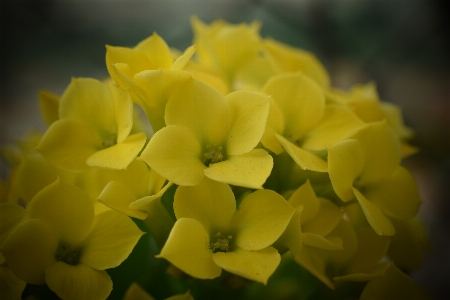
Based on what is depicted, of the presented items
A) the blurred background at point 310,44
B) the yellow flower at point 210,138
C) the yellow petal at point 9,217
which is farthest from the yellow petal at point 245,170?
the blurred background at point 310,44

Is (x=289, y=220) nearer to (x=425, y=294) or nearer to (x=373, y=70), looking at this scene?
(x=425, y=294)

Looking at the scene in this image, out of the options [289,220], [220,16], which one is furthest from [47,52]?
[289,220]

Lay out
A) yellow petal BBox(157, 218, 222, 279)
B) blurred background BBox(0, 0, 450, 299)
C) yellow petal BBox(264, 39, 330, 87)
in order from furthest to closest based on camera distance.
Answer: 1. blurred background BBox(0, 0, 450, 299)
2. yellow petal BBox(264, 39, 330, 87)
3. yellow petal BBox(157, 218, 222, 279)

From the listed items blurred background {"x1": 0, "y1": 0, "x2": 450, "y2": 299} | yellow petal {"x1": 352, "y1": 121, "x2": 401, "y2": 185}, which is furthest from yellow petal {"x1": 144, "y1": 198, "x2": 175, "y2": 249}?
blurred background {"x1": 0, "y1": 0, "x2": 450, "y2": 299}

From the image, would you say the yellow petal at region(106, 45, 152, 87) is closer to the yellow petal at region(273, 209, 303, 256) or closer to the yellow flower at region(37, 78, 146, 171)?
the yellow flower at region(37, 78, 146, 171)

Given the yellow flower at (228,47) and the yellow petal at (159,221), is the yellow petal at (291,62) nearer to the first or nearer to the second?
the yellow flower at (228,47)

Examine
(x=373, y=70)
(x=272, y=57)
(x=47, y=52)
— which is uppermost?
(x=272, y=57)
